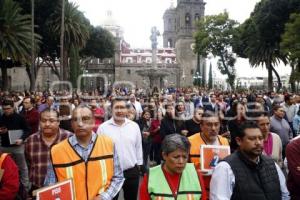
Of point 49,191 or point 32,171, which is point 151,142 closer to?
point 32,171

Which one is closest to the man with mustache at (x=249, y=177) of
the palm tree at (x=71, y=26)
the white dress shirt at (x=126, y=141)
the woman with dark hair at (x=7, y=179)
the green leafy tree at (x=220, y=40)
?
the woman with dark hair at (x=7, y=179)

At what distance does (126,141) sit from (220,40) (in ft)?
196

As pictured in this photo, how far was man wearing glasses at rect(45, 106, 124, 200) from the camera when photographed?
4.25 meters

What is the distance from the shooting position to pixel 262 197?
12.7ft

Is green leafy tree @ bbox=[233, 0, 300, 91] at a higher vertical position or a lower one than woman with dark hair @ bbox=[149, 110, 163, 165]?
higher

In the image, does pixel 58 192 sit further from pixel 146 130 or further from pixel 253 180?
pixel 146 130

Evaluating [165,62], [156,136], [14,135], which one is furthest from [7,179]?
[165,62]

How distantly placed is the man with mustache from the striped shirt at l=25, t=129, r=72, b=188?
210 cm

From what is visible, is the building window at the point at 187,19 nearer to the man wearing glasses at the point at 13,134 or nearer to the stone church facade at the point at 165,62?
the stone church facade at the point at 165,62

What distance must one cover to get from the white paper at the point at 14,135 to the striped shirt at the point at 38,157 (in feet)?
8.42

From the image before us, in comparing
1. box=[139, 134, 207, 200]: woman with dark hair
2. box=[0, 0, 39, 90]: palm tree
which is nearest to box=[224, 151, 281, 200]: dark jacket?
box=[139, 134, 207, 200]: woman with dark hair

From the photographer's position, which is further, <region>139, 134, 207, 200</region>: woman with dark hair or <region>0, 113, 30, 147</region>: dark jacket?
<region>0, 113, 30, 147</region>: dark jacket

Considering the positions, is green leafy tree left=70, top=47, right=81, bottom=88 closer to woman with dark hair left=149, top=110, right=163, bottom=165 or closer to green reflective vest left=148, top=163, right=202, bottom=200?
woman with dark hair left=149, top=110, right=163, bottom=165

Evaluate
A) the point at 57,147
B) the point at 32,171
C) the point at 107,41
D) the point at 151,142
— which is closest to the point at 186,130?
the point at 151,142
